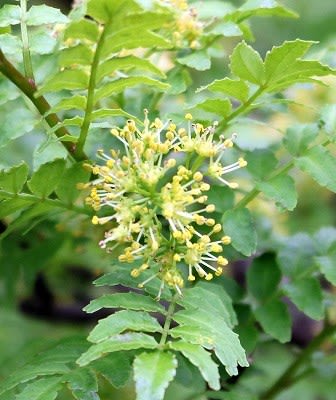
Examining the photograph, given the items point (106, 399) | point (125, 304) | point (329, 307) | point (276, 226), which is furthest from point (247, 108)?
point (276, 226)

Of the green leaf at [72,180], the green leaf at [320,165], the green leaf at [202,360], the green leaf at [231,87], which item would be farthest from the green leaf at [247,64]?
the green leaf at [202,360]

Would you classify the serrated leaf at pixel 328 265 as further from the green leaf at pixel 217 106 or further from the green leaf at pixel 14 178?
the green leaf at pixel 14 178

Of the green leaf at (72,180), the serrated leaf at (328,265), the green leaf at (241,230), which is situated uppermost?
the green leaf at (72,180)

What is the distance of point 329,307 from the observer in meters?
1.26

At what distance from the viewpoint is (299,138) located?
1.09 meters

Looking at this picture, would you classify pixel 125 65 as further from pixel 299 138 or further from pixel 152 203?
pixel 299 138

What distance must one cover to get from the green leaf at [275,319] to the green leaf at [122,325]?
0.30 metres

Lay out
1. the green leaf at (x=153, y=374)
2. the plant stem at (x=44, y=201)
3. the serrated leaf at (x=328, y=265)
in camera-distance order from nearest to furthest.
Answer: the green leaf at (x=153, y=374), the plant stem at (x=44, y=201), the serrated leaf at (x=328, y=265)

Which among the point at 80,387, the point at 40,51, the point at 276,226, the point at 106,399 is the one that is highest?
the point at 40,51

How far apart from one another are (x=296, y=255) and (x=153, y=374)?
1.63ft

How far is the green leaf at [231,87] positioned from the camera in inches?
36.6

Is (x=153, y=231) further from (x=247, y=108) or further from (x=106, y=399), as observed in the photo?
(x=106, y=399)

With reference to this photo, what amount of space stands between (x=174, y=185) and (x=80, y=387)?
0.25 meters

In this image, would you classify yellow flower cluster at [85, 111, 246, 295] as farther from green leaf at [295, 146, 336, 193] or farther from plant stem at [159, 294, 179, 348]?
green leaf at [295, 146, 336, 193]
